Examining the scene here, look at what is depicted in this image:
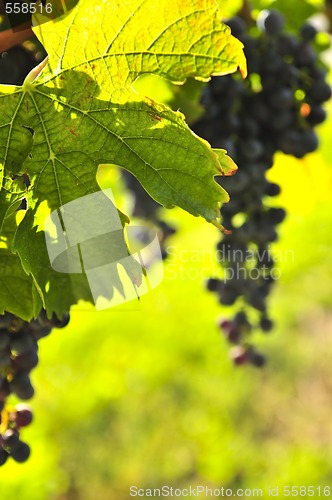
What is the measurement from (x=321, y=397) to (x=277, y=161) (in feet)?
12.7

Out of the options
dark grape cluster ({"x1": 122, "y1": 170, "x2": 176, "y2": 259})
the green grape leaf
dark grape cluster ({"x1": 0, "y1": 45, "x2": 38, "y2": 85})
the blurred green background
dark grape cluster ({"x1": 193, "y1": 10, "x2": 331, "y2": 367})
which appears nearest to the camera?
the green grape leaf

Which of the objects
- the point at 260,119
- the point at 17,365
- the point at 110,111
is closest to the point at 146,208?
the point at 260,119

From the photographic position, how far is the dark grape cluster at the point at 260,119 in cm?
96

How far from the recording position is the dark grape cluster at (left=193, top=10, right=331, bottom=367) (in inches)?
37.7

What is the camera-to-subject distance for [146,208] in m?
1.48

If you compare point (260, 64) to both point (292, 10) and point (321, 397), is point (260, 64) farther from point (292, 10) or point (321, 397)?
point (321, 397)

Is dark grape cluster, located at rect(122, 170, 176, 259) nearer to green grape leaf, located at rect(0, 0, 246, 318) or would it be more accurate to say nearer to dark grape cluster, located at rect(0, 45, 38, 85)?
dark grape cluster, located at rect(0, 45, 38, 85)

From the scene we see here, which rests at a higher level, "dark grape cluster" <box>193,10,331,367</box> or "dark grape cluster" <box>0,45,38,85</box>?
"dark grape cluster" <box>0,45,38,85</box>

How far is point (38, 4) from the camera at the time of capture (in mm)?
566

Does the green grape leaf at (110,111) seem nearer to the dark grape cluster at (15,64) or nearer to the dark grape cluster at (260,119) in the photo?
the dark grape cluster at (15,64)

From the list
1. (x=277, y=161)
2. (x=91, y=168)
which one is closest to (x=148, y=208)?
(x=277, y=161)

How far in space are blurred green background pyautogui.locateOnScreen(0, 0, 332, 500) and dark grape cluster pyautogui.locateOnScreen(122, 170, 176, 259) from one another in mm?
50

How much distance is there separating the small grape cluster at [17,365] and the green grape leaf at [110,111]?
0.47 ft

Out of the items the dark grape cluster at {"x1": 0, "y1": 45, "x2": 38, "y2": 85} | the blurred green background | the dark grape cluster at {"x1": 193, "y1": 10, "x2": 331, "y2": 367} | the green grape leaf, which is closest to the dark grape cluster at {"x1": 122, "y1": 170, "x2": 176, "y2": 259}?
the blurred green background
